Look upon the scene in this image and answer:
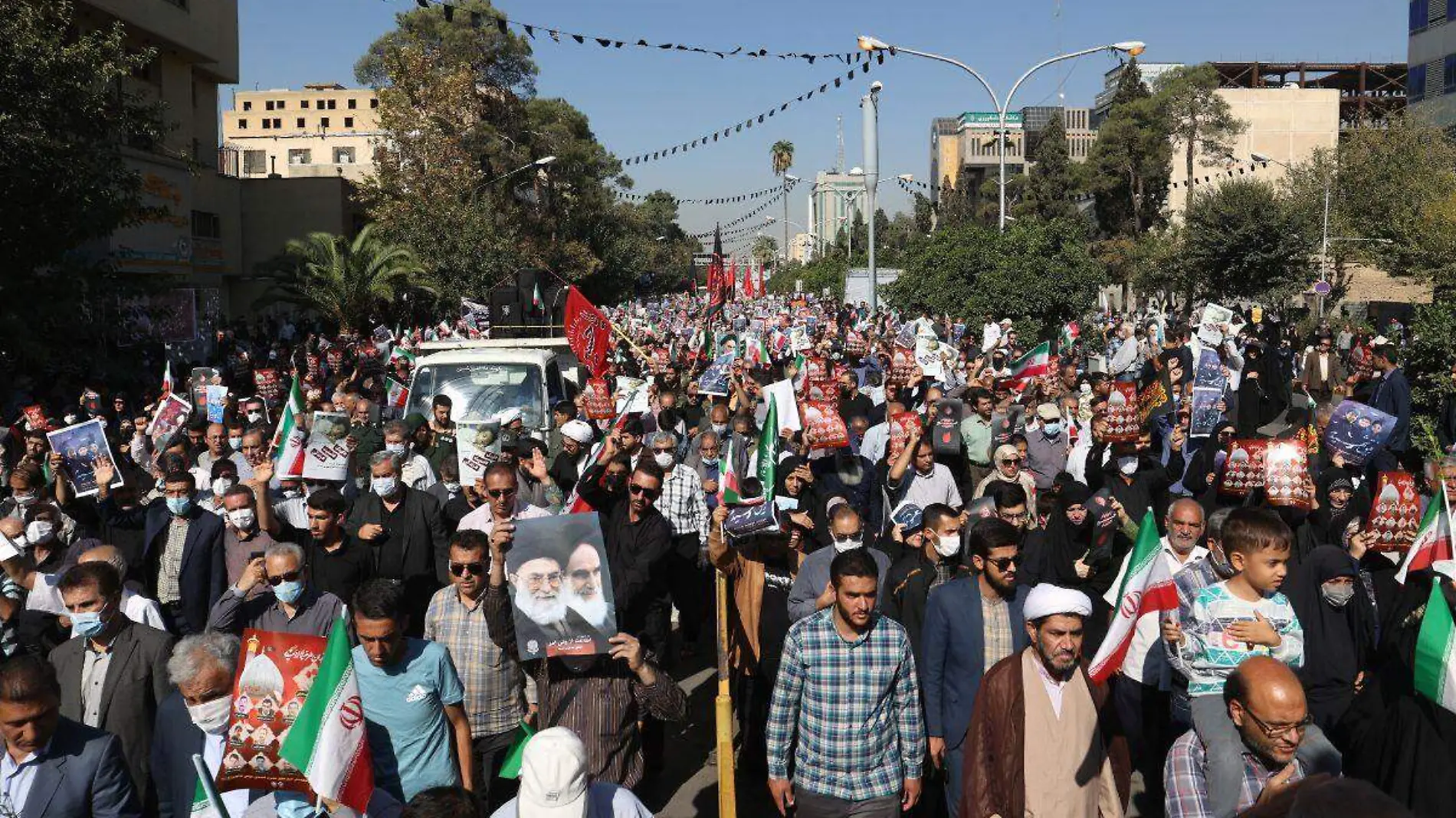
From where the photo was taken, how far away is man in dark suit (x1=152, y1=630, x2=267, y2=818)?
4453 millimetres

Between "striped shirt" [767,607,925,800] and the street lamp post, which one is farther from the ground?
the street lamp post

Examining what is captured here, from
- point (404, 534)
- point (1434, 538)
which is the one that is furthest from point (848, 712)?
point (404, 534)

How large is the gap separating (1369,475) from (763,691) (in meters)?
4.25

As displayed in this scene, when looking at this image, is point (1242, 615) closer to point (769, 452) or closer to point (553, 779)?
point (553, 779)

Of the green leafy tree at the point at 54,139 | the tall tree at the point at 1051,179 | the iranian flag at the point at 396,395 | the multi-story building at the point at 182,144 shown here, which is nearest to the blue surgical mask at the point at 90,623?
the iranian flag at the point at 396,395

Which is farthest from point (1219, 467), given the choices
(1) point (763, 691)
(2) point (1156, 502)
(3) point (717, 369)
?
(3) point (717, 369)

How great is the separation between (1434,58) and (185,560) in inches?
2680

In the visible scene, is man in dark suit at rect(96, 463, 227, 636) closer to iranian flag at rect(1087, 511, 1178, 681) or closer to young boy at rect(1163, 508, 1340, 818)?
iranian flag at rect(1087, 511, 1178, 681)

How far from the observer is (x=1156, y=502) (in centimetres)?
889

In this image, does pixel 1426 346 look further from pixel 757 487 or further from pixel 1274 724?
pixel 1274 724

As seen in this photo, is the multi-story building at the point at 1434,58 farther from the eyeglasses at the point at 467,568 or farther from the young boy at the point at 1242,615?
the eyeglasses at the point at 467,568

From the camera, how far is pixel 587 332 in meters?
16.0

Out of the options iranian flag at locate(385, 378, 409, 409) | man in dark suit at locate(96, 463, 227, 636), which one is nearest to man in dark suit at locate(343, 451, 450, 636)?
man in dark suit at locate(96, 463, 227, 636)

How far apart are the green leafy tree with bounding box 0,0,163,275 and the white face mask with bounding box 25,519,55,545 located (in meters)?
10.9
